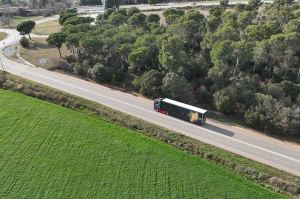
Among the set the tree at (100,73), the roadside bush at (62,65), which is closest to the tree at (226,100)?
the tree at (100,73)

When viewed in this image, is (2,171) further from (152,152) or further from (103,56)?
(103,56)

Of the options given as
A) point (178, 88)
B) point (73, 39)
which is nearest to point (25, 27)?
point (73, 39)

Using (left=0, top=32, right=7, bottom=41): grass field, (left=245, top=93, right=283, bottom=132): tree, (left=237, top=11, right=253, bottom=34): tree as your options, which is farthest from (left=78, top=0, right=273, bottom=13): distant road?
(left=245, top=93, right=283, bottom=132): tree

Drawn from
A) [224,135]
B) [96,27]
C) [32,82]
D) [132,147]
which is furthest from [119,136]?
[96,27]

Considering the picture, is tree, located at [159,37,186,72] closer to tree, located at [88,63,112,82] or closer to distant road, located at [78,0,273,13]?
tree, located at [88,63,112,82]

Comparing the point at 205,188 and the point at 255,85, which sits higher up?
the point at 255,85

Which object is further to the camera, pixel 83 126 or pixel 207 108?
pixel 207 108
